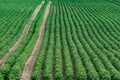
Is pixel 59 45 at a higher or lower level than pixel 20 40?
higher

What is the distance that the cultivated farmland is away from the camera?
28.1m

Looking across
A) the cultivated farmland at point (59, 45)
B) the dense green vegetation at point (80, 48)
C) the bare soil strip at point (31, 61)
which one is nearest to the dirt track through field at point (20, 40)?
the cultivated farmland at point (59, 45)

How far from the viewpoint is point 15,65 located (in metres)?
29.9

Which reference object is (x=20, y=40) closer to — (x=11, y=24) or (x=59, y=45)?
(x=59, y=45)

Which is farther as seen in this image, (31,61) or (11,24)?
(11,24)

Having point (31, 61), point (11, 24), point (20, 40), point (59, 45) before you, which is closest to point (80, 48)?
point (59, 45)

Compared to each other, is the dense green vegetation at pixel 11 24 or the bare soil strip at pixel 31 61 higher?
the bare soil strip at pixel 31 61

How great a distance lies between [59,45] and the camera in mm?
37688

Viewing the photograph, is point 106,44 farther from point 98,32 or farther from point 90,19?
point 90,19

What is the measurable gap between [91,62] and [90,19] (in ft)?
83.1

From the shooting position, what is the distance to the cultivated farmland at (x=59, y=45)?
28.1 metres

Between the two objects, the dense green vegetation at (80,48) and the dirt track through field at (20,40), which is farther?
the dirt track through field at (20,40)

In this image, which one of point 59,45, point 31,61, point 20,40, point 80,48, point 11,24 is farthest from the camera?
point 11,24

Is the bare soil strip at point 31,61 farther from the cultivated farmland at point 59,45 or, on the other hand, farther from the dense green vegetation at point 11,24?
the dense green vegetation at point 11,24
